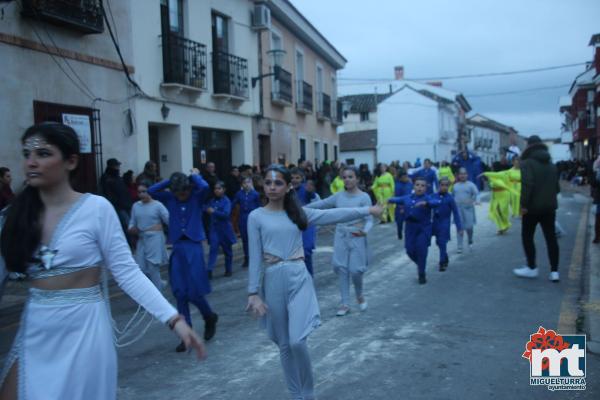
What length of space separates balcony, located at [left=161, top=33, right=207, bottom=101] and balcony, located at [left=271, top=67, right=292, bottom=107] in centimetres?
456

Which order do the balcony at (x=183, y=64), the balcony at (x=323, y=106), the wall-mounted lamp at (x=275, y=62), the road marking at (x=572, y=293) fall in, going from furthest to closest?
1. the balcony at (x=323, y=106)
2. the wall-mounted lamp at (x=275, y=62)
3. the balcony at (x=183, y=64)
4. the road marking at (x=572, y=293)

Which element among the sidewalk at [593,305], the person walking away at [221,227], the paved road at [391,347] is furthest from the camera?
the person walking away at [221,227]

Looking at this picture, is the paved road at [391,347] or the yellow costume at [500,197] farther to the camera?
the yellow costume at [500,197]

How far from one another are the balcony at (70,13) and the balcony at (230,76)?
4974 mm

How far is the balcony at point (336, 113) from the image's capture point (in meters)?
29.5

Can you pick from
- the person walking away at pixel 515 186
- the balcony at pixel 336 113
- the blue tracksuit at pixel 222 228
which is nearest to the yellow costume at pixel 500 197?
the person walking away at pixel 515 186

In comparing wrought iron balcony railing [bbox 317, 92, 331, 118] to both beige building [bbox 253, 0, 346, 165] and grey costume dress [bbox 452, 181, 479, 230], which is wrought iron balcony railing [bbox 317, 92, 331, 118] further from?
grey costume dress [bbox 452, 181, 479, 230]

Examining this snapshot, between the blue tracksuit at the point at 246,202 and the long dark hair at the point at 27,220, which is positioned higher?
the long dark hair at the point at 27,220

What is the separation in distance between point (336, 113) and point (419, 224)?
21733 millimetres

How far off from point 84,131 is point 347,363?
861 centimetres

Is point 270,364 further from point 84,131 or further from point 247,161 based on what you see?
point 247,161

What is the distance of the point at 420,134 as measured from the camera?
5391 cm

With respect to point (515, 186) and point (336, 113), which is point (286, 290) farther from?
point (336, 113)

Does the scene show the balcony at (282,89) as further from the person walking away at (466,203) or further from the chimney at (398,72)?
the chimney at (398,72)
